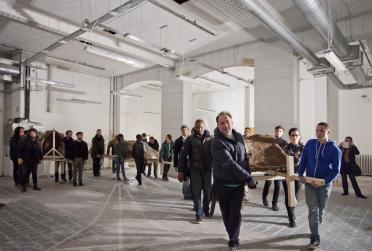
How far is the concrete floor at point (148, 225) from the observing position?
3676 millimetres

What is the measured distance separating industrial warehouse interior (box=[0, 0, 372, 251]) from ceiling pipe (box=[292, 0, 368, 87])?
32 millimetres

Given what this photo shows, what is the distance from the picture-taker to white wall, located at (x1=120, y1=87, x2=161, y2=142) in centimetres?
1477

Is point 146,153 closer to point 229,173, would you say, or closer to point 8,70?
point 8,70

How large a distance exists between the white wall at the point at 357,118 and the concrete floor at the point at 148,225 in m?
7.35

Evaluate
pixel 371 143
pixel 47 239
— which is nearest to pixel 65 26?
pixel 47 239

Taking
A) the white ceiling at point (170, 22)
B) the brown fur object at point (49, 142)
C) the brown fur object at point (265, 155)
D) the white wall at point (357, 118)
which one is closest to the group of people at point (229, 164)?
the brown fur object at point (265, 155)

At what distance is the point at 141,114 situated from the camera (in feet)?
54.0

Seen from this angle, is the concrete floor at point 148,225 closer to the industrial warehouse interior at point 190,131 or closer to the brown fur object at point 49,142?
the industrial warehouse interior at point 190,131

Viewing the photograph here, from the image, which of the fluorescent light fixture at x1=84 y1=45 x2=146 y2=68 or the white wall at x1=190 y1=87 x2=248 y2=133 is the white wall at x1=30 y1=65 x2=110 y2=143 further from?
the white wall at x1=190 y1=87 x2=248 y2=133

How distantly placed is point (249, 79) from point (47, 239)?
12.3 meters

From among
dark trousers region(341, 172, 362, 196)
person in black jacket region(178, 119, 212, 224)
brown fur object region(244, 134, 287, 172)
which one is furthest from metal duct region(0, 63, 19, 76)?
dark trousers region(341, 172, 362, 196)

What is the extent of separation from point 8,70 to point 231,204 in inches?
372

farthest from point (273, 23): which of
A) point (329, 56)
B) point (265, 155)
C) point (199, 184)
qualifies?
point (199, 184)

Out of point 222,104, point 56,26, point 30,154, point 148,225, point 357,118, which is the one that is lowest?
point 148,225
